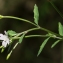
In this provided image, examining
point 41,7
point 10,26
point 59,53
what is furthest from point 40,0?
point 59,53

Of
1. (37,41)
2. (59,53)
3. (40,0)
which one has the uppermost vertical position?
(40,0)

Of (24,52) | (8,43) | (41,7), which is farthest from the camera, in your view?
(24,52)

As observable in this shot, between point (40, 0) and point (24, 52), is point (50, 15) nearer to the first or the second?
point (40, 0)

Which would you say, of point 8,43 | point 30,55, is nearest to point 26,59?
point 30,55

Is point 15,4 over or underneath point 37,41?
over

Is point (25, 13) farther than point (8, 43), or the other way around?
point (25, 13)

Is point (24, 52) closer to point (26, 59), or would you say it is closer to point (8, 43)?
point (26, 59)

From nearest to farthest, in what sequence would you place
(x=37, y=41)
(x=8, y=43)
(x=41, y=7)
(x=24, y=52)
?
(x=8, y=43) < (x=41, y=7) < (x=24, y=52) < (x=37, y=41)
